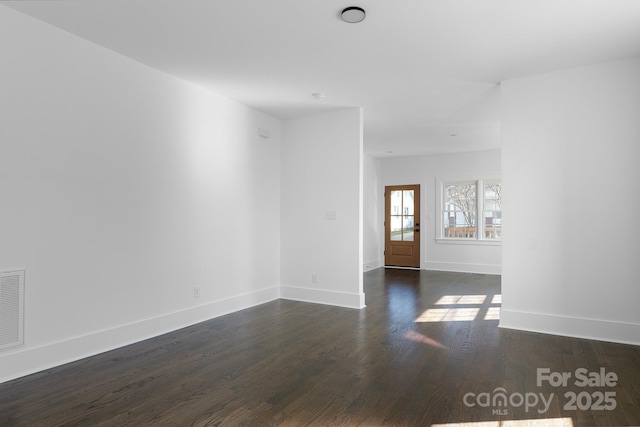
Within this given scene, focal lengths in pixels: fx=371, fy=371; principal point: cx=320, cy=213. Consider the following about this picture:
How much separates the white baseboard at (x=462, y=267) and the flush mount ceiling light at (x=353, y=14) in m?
6.82

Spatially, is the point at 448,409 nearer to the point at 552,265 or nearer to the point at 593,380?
the point at 593,380

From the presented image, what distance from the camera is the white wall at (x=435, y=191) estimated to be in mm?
8227

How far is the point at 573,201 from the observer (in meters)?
3.83

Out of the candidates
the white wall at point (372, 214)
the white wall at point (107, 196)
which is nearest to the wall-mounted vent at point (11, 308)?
the white wall at point (107, 196)

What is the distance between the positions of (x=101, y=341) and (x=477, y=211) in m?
7.62

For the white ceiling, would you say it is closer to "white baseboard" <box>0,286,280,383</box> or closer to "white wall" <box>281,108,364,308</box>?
"white wall" <box>281,108,364,308</box>

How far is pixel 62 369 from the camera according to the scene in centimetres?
292

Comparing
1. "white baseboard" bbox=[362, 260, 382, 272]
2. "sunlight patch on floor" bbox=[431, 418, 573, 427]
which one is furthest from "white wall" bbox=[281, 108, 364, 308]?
"white baseboard" bbox=[362, 260, 382, 272]

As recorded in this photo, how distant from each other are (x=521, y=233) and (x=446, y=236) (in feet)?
15.9

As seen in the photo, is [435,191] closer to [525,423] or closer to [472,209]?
[472,209]

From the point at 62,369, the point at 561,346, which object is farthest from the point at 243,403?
the point at 561,346

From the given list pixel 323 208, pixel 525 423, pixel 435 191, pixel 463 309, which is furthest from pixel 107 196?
pixel 435 191

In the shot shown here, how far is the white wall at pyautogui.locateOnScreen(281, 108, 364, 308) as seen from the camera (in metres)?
5.13

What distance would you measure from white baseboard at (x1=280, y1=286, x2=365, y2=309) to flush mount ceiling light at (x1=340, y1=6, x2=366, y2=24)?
11.1 feet
